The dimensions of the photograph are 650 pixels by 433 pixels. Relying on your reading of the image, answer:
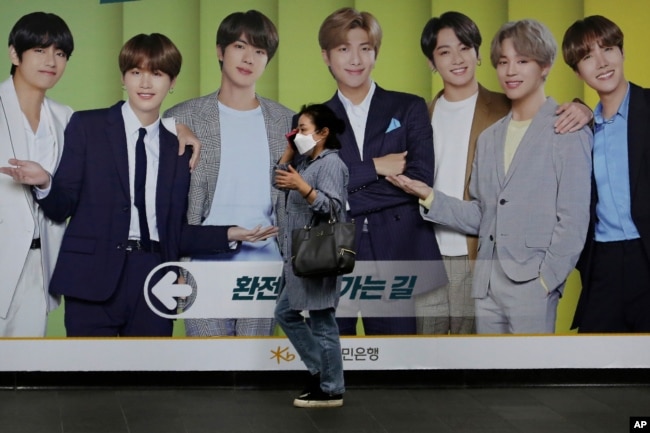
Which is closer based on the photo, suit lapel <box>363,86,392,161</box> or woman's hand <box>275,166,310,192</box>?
woman's hand <box>275,166,310,192</box>

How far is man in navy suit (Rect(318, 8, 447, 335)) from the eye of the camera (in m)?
7.68

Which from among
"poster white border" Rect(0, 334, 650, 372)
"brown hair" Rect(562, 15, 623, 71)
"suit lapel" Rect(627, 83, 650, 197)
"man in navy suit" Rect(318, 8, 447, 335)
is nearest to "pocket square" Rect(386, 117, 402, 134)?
"man in navy suit" Rect(318, 8, 447, 335)

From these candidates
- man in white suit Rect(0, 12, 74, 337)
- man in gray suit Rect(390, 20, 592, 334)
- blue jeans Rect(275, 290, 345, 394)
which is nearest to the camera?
blue jeans Rect(275, 290, 345, 394)

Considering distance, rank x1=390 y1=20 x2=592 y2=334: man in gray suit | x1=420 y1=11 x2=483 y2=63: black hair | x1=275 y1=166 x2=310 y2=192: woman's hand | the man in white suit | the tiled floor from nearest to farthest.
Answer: the tiled floor
x1=275 y1=166 x2=310 y2=192: woman's hand
the man in white suit
x1=390 y1=20 x2=592 y2=334: man in gray suit
x1=420 y1=11 x2=483 y2=63: black hair

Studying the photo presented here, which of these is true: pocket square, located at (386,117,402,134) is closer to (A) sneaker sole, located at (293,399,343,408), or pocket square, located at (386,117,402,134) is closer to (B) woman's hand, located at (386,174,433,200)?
(B) woman's hand, located at (386,174,433,200)

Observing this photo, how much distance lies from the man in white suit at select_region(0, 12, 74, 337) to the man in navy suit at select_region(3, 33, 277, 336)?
0.22ft

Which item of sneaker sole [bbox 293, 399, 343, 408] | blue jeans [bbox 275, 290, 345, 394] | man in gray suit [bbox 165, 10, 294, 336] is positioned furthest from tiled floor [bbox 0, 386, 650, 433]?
man in gray suit [bbox 165, 10, 294, 336]

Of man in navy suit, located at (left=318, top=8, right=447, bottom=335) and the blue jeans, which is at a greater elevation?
man in navy suit, located at (left=318, top=8, right=447, bottom=335)

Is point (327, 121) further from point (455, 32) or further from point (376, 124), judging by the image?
point (455, 32)

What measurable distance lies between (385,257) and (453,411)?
113 centimetres

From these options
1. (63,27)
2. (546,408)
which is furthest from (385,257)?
(63,27)

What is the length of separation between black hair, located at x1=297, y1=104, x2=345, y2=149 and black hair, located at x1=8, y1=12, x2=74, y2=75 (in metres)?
1.66

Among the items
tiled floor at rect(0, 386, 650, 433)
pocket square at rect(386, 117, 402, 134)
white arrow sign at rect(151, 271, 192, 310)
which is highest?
pocket square at rect(386, 117, 402, 134)

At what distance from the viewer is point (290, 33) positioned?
7.79 meters
